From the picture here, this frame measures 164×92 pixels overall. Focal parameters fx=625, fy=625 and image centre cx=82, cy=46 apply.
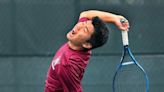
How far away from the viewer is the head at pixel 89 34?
3.58 m

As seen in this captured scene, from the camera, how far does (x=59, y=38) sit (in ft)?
18.1

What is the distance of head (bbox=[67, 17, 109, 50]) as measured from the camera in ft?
11.8

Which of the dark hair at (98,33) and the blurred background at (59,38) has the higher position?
the dark hair at (98,33)

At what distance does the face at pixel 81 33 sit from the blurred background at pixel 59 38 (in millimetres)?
1852

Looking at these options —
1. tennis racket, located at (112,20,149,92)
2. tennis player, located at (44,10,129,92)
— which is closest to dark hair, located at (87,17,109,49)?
tennis player, located at (44,10,129,92)

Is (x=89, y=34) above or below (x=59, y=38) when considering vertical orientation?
above

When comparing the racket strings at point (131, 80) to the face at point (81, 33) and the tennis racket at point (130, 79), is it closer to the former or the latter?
the tennis racket at point (130, 79)

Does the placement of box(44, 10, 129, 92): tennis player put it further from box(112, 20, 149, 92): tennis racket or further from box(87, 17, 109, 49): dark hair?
box(112, 20, 149, 92): tennis racket

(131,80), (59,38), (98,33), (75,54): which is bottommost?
(131,80)

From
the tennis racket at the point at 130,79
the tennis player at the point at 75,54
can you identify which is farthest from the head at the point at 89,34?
the tennis racket at the point at 130,79

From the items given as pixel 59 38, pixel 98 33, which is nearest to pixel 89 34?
pixel 98 33

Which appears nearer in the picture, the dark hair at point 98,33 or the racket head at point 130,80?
the dark hair at point 98,33

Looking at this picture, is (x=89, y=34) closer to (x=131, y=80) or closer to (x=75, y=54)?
(x=75, y=54)

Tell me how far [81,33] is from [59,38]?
6.40ft
